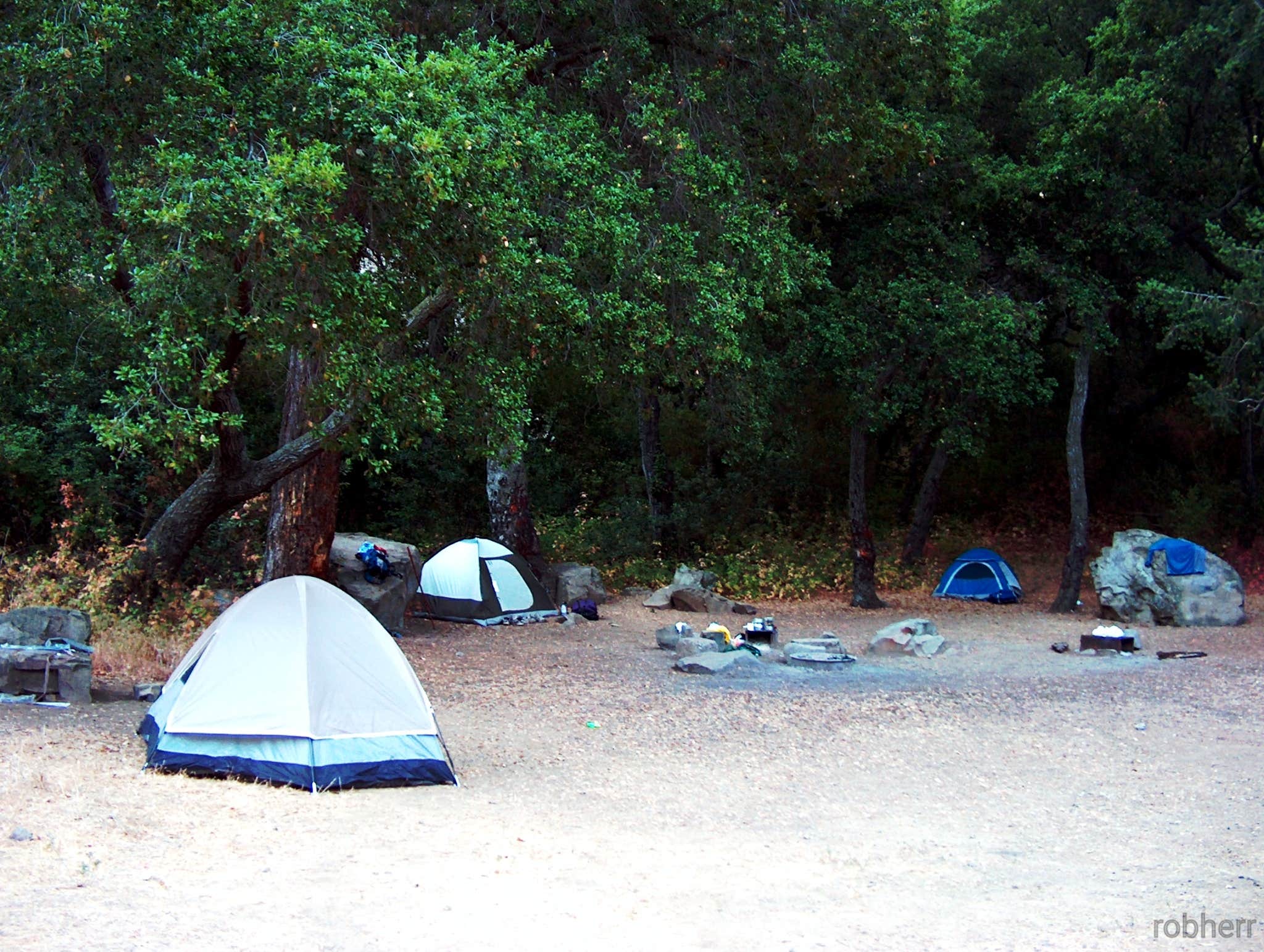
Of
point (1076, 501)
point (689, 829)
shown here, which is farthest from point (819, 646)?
point (1076, 501)

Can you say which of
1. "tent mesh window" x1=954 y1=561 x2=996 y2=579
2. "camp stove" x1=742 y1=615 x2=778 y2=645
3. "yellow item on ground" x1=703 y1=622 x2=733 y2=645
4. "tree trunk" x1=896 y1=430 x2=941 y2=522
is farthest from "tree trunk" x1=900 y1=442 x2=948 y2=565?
"yellow item on ground" x1=703 y1=622 x2=733 y2=645

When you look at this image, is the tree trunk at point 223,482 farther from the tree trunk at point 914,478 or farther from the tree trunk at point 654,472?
the tree trunk at point 914,478

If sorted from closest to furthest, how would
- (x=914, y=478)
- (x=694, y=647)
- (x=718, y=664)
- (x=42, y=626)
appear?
(x=42, y=626) → (x=718, y=664) → (x=694, y=647) → (x=914, y=478)

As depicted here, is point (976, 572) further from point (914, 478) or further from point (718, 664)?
point (718, 664)

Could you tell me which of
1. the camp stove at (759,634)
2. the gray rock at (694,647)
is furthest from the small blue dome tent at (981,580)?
the gray rock at (694,647)

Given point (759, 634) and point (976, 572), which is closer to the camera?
point (759, 634)

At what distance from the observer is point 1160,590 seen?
16.0 m

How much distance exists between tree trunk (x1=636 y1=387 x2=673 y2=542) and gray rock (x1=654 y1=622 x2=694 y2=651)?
7.09 m

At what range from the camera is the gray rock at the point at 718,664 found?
11695mm

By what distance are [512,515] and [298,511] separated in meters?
4.36

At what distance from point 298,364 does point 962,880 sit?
957 cm

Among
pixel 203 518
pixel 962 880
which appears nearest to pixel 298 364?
pixel 203 518

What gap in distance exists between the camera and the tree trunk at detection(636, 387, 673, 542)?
20688 mm

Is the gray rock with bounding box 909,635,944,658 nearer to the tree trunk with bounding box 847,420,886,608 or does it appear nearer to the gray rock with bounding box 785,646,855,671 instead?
the gray rock with bounding box 785,646,855,671
